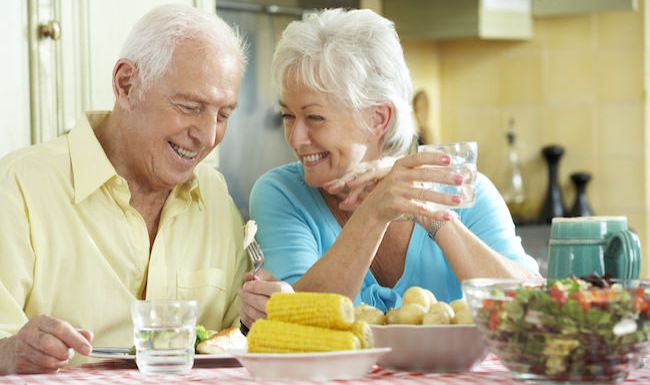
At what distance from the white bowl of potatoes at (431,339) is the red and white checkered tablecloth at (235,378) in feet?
0.05

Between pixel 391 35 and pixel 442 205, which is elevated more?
pixel 391 35

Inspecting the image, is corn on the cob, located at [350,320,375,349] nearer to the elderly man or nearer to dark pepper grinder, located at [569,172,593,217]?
the elderly man

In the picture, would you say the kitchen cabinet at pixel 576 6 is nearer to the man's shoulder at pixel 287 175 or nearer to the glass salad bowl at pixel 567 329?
the man's shoulder at pixel 287 175

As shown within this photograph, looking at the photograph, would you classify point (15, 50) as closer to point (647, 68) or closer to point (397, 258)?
point (397, 258)

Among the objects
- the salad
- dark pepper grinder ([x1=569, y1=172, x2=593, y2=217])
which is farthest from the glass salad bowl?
dark pepper grinder ([x1=569, y1=172, x2=593, y2=217])

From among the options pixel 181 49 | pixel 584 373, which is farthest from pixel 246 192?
pixel 584 373

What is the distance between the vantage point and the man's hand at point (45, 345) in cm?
167

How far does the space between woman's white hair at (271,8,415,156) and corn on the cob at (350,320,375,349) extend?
887 mm

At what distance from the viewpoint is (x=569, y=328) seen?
1.41 metres

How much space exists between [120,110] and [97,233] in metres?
0.25

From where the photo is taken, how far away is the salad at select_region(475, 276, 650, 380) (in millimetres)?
1413

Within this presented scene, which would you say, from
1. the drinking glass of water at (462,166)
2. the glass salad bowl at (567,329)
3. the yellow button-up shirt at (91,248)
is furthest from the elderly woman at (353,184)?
the glass salad bowl at (567,329)

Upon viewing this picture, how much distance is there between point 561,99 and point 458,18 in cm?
55

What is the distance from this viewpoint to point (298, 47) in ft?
7.92
